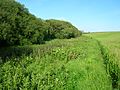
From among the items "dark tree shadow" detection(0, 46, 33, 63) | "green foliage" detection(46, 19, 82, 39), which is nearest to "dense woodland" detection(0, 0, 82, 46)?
"dark tree shadow" detection(0, 46, 33, 63)

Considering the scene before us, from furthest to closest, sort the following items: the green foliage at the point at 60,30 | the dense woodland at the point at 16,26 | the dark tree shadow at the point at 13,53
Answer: the green foliage at the point at 60,30
the dense woodland at the point at 16,26
the dark tree shadow at the point at 13,53

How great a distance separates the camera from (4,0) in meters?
30.4

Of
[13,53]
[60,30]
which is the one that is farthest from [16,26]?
[60,30]

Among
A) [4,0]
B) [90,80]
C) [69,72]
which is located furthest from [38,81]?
[4,0]

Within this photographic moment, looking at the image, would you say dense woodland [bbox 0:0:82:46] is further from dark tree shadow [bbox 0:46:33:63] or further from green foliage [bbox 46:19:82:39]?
green foliage [bbox 46:19:82:39]

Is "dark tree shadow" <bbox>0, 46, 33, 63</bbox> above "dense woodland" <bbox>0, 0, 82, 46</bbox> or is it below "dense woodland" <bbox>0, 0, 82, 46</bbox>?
below

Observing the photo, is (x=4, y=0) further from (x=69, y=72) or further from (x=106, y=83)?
(x=106, y=83)

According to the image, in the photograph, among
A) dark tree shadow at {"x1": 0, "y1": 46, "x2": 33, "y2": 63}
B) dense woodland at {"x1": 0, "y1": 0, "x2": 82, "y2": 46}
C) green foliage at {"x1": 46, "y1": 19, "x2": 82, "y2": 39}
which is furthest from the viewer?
green foliage at {"x1": 46, "y1": 19, "x2": 82, "y2": 39}

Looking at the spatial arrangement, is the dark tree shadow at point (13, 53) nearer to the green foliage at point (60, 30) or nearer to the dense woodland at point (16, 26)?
the dense woodland at point (16, 26)

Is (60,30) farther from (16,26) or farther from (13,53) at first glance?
(13,53)

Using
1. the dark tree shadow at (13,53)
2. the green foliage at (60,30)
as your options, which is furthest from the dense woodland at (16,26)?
the green foliage at (60,30)

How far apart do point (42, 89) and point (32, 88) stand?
1.41 ft

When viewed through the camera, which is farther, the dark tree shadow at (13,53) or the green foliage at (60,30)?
the green foliage at (60,30)

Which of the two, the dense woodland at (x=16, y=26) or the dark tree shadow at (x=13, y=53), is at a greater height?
the dense woodland at (x=16, y=26)
